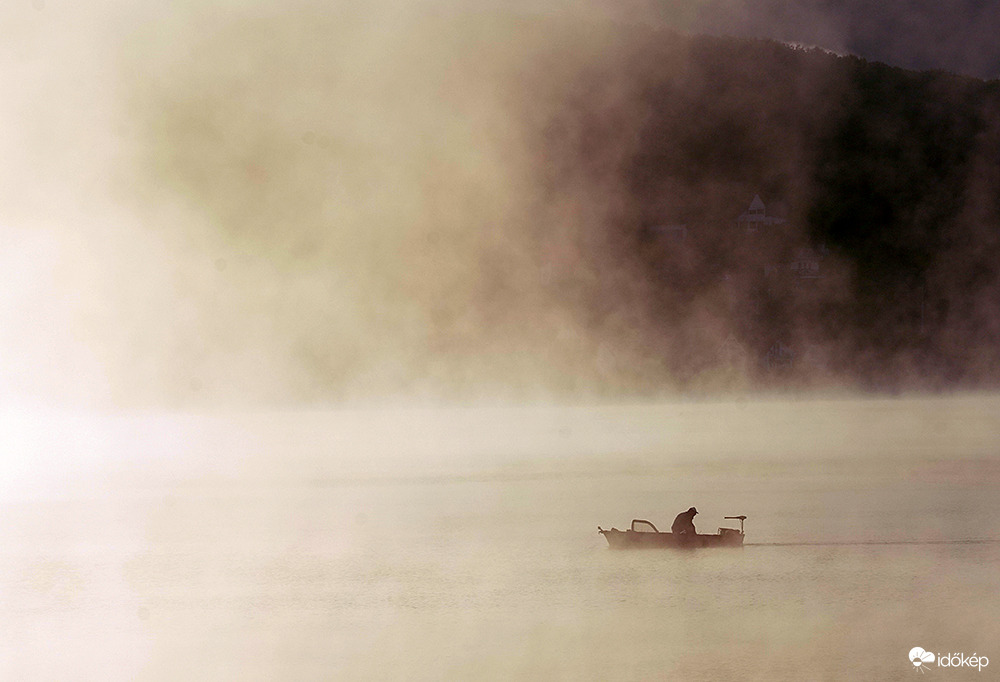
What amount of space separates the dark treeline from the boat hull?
20.2 m

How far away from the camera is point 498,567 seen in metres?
10.3

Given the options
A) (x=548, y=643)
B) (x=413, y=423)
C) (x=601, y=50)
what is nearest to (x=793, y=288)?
(x=601, y=50)

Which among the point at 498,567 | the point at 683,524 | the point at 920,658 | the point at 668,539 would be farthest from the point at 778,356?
the point at 920,658

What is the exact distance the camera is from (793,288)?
103 ft

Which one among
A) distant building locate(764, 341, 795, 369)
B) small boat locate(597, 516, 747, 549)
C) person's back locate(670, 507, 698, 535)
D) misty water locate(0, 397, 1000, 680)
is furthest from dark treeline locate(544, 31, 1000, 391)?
person's back locate(670, 507, 698, 535)

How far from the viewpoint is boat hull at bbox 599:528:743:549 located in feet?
32.7

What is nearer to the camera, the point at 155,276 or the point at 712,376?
the point at 155,276

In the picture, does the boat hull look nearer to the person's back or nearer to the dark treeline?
the person's back

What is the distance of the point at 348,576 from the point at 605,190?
23.7 metres

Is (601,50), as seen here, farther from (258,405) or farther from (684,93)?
(258,405)

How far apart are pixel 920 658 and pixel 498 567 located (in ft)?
15.1

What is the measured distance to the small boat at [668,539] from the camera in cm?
998

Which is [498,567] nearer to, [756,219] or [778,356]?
[778,356]

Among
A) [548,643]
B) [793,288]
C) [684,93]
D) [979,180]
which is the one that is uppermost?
[684,93]
